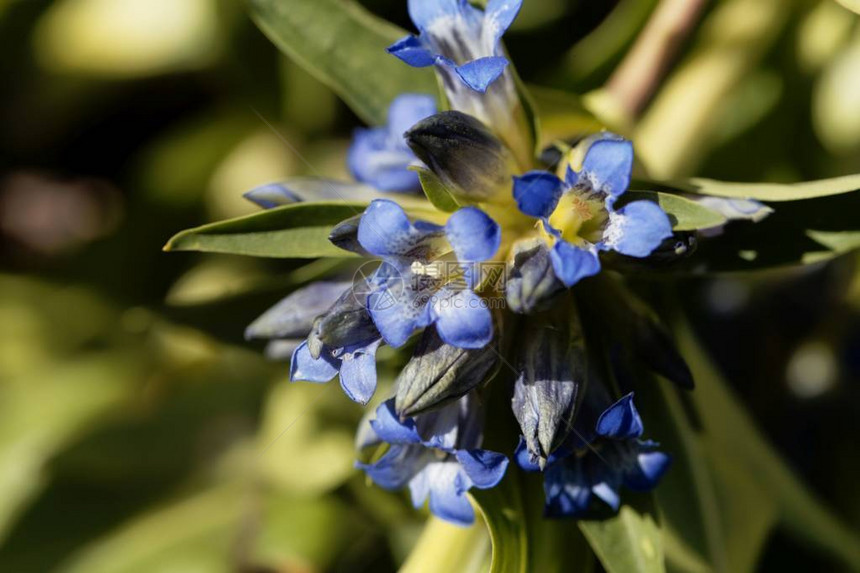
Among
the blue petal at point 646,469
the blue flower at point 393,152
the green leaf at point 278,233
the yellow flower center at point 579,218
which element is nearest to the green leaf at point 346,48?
the blue flower at point 393,152

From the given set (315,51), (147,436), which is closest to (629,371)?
(315,51)

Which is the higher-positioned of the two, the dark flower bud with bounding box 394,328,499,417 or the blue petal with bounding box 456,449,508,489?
the dark flower bud with bounding box 394,328,499,417

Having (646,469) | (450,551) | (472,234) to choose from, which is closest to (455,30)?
(472,234)

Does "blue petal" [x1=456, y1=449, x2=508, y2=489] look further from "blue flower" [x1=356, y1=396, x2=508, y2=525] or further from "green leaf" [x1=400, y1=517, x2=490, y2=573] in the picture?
"green leaf" [x1=400, y1=517, x2=490, y2=573]

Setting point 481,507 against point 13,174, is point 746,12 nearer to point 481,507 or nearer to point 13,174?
point 481,507

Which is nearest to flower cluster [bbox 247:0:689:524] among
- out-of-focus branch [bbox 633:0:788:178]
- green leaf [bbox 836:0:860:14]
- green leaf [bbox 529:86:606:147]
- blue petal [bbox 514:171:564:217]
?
blue petal [bbox 514:171:564:217]
